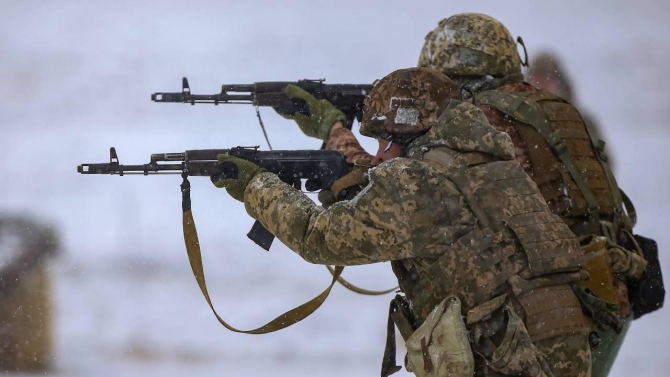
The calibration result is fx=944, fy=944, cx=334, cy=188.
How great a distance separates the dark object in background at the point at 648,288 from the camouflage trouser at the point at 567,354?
112 cm

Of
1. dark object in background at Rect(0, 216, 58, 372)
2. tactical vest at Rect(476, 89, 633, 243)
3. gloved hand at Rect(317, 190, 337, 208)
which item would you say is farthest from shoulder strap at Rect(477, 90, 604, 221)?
dark object in background at Rect(0, 216, 58, 372)

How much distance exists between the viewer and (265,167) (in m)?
3.70

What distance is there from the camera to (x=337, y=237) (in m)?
3.16

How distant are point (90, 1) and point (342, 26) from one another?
1.82m

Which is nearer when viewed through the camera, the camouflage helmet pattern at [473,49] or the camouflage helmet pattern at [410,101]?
the camouflage helmet pattern at [410,101]

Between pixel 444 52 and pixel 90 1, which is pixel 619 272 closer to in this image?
pixel 444 52

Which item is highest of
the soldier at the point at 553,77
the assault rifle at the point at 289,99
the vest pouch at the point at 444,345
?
the soldier at the point at 553,77

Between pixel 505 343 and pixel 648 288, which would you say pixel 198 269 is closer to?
pixel 505 343

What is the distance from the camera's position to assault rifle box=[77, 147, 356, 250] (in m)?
3.65

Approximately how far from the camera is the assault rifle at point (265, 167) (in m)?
3.65

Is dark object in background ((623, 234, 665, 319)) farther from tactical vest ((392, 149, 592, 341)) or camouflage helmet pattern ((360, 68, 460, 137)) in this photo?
camouflage helmet pattern ((360, 68, 460, 137))

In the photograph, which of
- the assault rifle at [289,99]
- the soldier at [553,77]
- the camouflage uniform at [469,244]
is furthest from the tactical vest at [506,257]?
the soldier at [553,77]

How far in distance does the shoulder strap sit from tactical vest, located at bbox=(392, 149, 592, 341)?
788 millimetres

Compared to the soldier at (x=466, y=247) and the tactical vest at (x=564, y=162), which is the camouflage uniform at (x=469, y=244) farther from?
the tactical vest at (x=564, y=162)
